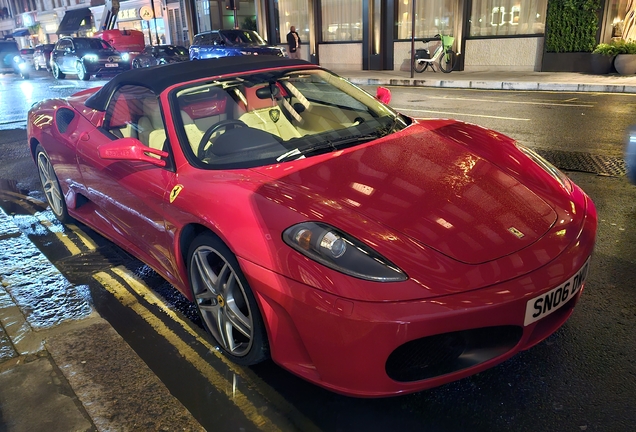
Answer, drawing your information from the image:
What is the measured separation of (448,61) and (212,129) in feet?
54.8

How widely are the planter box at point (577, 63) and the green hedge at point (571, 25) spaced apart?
0.18m

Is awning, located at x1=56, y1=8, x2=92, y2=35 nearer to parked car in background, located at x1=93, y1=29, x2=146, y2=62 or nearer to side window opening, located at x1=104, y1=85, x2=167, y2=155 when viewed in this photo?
Answer: parked car in background, located at x1=93, y1=29, x2=146, y2=62

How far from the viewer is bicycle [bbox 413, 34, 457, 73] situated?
1806 cm

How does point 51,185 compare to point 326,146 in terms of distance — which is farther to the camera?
point 51,185

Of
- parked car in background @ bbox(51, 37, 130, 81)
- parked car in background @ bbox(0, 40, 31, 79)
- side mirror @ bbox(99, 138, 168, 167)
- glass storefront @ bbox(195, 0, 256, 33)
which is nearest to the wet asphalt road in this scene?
side mirror @ bbox(99, 138, 168, 167)

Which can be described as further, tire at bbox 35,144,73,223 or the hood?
tire at bbox 35,144,73,223

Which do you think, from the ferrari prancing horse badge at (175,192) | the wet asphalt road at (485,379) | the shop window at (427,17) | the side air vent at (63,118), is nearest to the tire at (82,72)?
the shop window at (427,17)

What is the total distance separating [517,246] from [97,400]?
1.98 meters

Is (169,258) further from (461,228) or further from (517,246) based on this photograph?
(517,246)

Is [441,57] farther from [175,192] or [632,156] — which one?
[175,192]

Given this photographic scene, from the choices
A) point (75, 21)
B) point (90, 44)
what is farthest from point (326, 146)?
point (75, 21)

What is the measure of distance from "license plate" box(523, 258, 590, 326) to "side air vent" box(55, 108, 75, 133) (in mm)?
3677

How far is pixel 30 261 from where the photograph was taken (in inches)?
159

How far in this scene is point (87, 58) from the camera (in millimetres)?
20656
